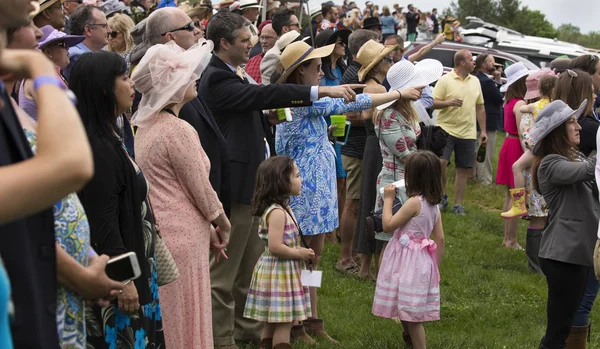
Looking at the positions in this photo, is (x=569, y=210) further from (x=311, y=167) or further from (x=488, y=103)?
(x=488, y=103)

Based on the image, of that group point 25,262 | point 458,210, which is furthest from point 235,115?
point 458,210

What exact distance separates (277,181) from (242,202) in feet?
1.46

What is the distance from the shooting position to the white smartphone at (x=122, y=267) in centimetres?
295

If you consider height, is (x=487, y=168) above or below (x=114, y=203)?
below

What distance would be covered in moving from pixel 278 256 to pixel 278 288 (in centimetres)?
20

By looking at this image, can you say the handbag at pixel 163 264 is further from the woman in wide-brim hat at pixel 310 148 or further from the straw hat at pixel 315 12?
the straw hat at pixel 315 12

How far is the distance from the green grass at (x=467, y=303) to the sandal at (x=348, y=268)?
8 cm

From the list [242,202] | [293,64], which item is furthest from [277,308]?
[293,64]

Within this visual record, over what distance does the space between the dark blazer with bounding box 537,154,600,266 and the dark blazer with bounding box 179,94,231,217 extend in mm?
2052

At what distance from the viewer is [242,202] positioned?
566 cm

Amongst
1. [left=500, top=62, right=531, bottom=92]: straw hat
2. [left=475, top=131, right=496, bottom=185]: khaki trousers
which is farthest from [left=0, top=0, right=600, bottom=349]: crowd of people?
[left=475, top=131, right=496, bottom=185]: khaki trousers

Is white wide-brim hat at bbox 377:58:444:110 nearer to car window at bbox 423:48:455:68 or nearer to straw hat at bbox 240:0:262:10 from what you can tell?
straw hat at bbox 240:0:262:10

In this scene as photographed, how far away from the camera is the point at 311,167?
622 centimetres

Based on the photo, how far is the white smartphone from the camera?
295 centimetres
